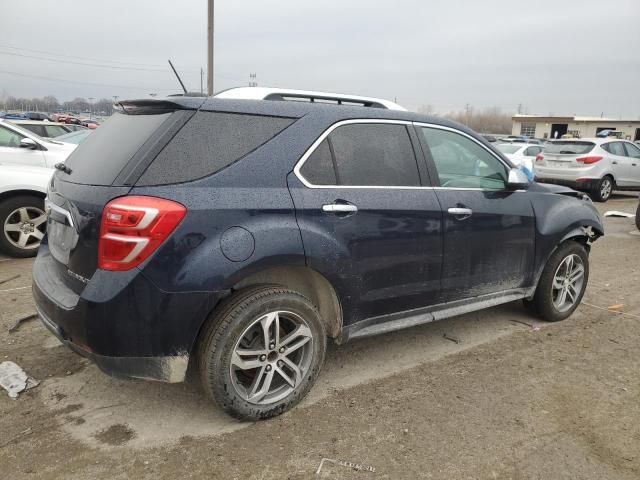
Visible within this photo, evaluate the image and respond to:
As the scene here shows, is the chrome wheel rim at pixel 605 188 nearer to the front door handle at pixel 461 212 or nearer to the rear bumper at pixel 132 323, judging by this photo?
the front door handle at pixel 461 212

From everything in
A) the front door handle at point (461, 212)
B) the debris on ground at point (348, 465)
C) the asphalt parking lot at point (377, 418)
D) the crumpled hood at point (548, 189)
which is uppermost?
the crumpled hood at point (548, 189)

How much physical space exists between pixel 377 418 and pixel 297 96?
202 centimetres

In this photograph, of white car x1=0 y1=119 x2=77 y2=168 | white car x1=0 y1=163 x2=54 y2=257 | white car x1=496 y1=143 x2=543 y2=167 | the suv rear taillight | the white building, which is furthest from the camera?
the white building

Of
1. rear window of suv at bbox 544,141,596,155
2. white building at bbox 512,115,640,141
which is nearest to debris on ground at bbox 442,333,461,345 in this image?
rear window of suv at bbox 544,141,596,155

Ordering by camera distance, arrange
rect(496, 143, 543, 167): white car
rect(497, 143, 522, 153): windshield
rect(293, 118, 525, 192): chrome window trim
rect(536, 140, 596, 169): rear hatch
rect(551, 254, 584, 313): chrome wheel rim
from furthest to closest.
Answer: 1. rect(497, 143, 522, 153): windshield
2. rect(496, 143, 543, 167): white car
3. rect(536, 140, 596, 169): rear hatch
4. rect(551, 254, 584, 313): chrome wheel rim
5. rect(293, 118, 525, 192): chrome window trim

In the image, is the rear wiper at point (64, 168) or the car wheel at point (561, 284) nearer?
the rear wiper at point (64, 168)

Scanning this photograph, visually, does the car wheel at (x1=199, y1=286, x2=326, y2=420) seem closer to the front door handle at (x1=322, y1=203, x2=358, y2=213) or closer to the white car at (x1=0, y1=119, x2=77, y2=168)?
the front door handle at (x1=322, y1=203, x2=358, y2=213)

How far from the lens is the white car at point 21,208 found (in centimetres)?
599

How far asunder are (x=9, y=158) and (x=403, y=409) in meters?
5.64

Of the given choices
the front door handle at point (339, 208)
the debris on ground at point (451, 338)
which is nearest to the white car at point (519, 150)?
the debris on ground at point (451, 338)

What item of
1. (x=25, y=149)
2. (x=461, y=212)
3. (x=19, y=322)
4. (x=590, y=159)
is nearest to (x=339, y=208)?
(x=461, y=212)

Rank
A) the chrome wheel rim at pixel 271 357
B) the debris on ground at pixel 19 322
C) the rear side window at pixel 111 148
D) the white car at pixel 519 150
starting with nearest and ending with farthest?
the rear side window at pixel 111 148 < the chrome wheel rim at pixel 271 357 < the debris on ground at pixel 19 322 < the white car at pixel 519 150

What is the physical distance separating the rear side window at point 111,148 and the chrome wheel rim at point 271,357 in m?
1.07

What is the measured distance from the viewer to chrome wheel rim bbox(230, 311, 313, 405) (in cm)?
279
